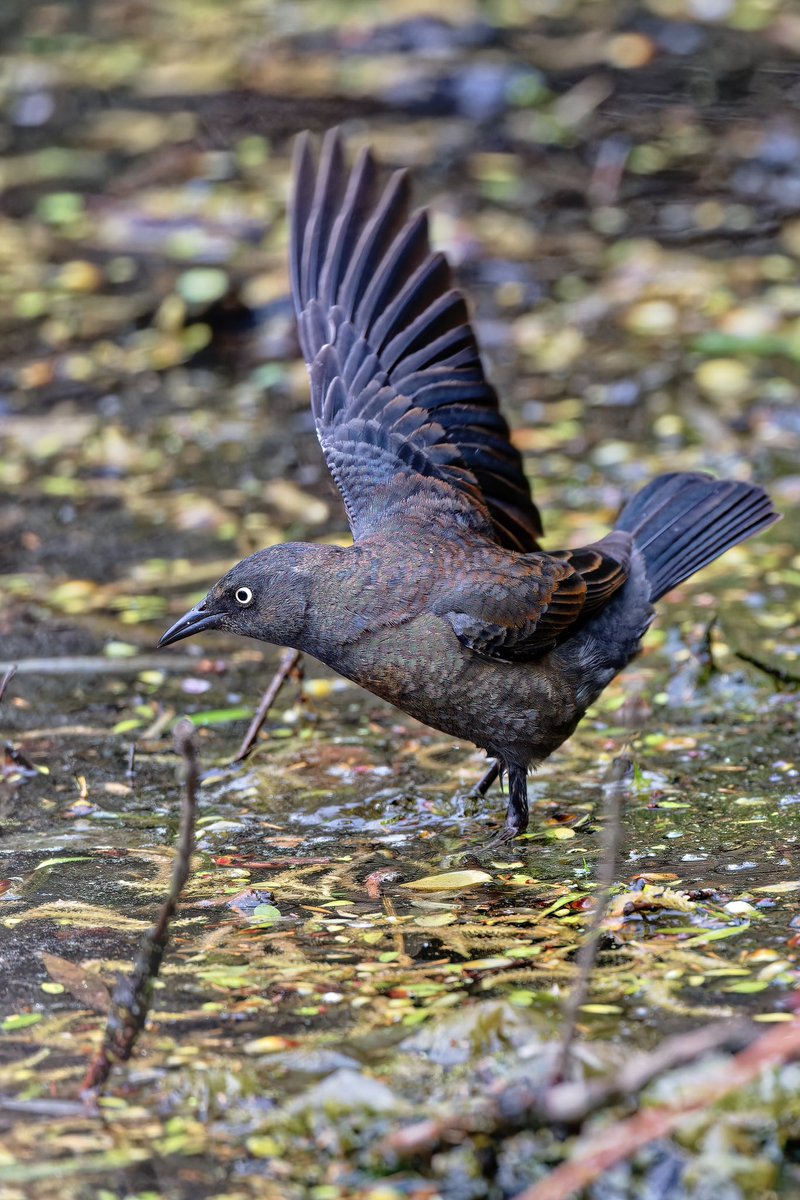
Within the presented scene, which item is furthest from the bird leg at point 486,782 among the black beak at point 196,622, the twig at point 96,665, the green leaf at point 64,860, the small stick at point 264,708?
the twig at point 96,665

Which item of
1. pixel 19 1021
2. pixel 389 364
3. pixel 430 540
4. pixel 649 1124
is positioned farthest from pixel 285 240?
pixel 649 1124

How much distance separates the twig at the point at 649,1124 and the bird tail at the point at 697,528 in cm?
273

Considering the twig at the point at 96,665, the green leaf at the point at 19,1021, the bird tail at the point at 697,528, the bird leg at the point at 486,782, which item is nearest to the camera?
the green leaf at the point at 19,1021

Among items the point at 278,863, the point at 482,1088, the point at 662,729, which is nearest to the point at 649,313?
the point at 662,729

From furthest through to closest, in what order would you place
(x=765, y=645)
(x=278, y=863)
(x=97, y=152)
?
(x=97, y=152) → (x=765, y=645) → (x=278, y=863)

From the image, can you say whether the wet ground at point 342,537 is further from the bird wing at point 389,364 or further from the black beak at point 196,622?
Result: the bird wing at point 389,364

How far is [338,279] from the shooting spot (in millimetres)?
6613

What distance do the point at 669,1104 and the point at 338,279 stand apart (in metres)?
3.87

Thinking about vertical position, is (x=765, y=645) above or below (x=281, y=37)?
below

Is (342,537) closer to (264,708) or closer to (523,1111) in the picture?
(264,708)

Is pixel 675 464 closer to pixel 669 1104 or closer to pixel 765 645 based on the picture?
pixel 765 645

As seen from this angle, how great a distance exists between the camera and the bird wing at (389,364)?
6090mm

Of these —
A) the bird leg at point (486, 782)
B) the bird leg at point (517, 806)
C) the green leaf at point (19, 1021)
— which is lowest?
the bird leg at point (486, 782)

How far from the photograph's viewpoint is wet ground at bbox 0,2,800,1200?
4.00 metres
